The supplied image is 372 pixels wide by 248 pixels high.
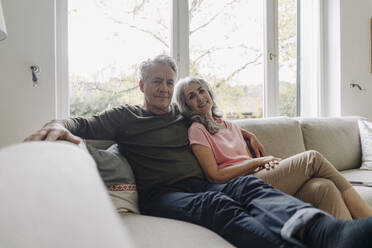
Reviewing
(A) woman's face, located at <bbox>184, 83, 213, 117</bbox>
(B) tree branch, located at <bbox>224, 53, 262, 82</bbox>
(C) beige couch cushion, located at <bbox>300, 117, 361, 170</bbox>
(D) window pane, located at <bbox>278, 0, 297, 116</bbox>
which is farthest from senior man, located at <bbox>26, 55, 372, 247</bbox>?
(D) window pane, located at <bbox>278, 0, 297, 116</bbox>

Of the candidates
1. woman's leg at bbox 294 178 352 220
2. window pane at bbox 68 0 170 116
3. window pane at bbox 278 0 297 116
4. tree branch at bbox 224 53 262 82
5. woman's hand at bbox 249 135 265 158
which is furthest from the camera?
window pane at bbox 278 0 297 116

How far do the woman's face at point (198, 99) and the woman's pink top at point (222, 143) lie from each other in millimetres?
129

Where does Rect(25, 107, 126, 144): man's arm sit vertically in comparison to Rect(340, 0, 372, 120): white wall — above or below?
below

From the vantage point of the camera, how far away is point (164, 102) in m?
1.76

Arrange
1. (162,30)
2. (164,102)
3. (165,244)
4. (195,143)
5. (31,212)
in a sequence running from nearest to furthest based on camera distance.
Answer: (31,212), (165,244), (195,143), (164,102), (162,30)

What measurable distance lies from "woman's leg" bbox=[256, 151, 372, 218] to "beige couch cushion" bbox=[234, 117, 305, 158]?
2.20ft

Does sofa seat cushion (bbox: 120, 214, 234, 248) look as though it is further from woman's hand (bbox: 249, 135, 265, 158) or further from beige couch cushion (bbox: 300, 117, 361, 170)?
beige couch cushion (bbox: 300, 117, 361, 170)

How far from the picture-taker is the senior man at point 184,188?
92cm

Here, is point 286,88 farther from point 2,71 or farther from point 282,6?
point 2,71

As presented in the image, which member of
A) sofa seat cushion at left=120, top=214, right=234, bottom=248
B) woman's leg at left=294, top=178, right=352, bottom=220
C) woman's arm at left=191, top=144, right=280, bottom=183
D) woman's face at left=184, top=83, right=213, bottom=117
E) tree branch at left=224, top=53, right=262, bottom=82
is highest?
tree branch at left=224, top=53, right=262, bottom=82

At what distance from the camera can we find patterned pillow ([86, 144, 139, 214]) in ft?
4.63

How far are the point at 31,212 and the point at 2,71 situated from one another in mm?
1589

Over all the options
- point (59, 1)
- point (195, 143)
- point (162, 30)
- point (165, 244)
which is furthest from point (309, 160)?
point (59, 1)

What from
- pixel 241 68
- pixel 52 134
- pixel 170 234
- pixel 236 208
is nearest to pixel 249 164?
pixel 236 208
